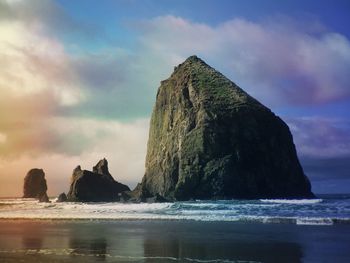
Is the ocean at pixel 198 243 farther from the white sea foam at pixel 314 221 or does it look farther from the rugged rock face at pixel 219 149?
the rugged rock face at pixel 219 149

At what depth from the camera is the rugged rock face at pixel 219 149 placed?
80562mm

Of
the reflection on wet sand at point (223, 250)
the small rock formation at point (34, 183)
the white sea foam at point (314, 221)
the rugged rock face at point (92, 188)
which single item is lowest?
the reflection on wet sand at point (223, 250)

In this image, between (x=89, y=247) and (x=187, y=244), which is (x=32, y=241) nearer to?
(x=89, y=247)

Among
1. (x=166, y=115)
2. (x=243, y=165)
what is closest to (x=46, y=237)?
(x=243, y=165)

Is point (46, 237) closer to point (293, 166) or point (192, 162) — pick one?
point (192, 162)

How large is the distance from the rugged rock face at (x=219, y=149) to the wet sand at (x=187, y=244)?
50794 mm

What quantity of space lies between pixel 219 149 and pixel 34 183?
288 feet

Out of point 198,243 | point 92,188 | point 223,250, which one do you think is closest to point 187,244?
point 198,243

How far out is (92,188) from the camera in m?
93.1

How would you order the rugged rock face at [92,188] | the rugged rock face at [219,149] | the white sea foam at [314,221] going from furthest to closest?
1. the rugged rock face at [92,188]
2. the rugged rock face at [219,149]
3. the white sea foam at [314,221]

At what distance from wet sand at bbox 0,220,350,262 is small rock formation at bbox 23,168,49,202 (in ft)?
408

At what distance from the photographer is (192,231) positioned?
27234 mm

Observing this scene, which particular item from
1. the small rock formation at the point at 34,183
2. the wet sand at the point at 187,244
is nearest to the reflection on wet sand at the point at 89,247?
the wet sand at the point at 187,244

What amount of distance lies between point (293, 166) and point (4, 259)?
7981 cm
